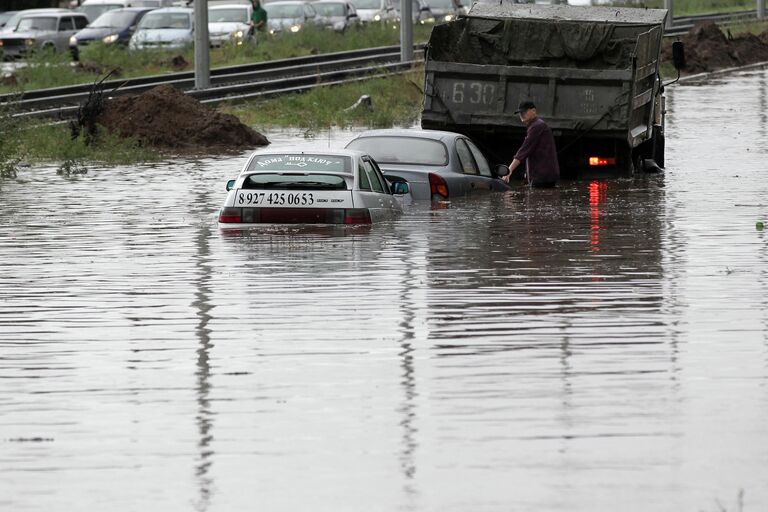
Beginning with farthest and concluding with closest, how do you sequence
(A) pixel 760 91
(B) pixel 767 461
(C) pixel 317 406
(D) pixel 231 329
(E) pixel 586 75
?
(A) pixel 760 91, (E) pixel 586 75, (D) pixel 231 329, (C) pixel 317 406, (B) pixel 767 461

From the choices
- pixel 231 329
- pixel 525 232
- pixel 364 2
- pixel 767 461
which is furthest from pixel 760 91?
pixel 767 461

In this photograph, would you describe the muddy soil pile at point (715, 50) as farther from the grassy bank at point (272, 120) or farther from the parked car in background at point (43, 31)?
the parked car in background at point (43, 31)

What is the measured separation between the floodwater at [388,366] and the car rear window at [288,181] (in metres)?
0.57

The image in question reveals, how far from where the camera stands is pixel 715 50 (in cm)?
6116

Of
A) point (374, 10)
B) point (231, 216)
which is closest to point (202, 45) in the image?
point (231, 216)

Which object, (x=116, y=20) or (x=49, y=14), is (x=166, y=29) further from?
(x=49, y=14)

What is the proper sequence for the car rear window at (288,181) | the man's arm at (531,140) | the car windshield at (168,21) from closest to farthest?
the car rear window at (288,181), the man's arm at (531,140), the car windshield at (168,21)

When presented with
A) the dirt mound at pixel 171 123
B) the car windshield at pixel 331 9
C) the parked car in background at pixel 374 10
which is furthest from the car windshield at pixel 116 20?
the dirt mound at pixel 171 123

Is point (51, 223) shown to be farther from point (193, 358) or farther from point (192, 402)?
point (192, 402)

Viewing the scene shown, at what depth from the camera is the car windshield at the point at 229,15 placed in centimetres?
5897

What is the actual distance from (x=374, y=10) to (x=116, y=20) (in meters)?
12.0

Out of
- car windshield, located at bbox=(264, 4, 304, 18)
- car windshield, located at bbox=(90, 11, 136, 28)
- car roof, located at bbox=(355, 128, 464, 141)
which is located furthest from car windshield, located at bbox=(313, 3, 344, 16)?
car roof, located at bbox=(355, 128, 464, 141)

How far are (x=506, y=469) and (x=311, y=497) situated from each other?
0.97 meters

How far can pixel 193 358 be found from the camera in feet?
38.1
